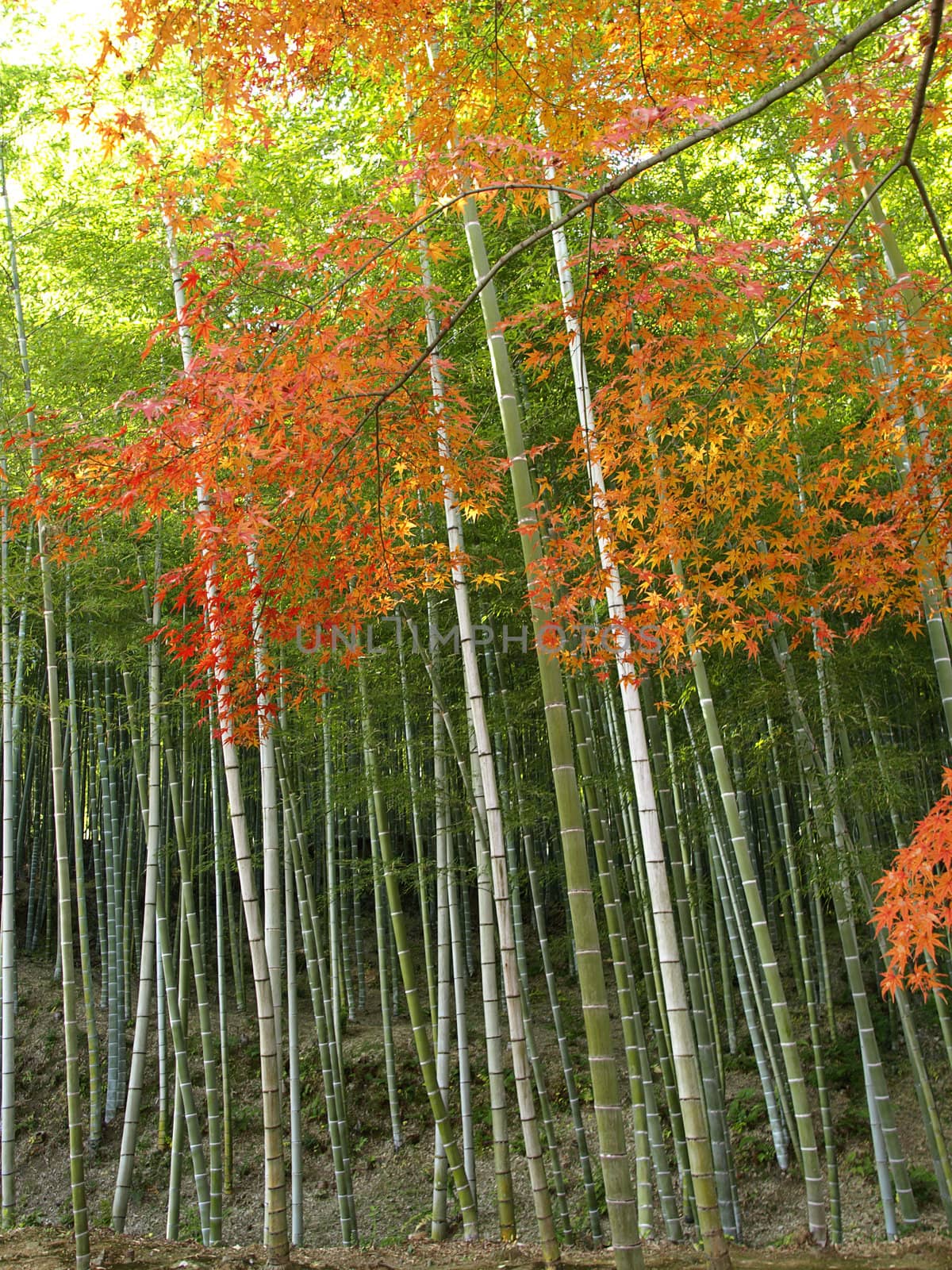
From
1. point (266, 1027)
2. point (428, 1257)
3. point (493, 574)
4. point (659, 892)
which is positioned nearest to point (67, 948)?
point (266, 1027)

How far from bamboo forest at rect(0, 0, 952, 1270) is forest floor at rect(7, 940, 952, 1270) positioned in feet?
0.15

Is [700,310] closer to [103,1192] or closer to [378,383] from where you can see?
[378,383]

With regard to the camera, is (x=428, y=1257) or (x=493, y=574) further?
(x=428, y=1257)

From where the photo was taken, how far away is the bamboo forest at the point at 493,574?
10.1 feet

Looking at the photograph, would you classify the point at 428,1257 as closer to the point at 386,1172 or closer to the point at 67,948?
the point at 67,948

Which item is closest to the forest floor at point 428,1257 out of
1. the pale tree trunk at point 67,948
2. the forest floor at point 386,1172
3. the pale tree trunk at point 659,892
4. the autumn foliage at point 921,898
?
the forest floor at point 386,1172

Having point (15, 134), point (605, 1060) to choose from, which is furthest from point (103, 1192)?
point (15, 134)

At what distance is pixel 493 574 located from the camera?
183 inches

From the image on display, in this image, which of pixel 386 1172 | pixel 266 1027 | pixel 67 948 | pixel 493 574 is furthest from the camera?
pixel 386 1172

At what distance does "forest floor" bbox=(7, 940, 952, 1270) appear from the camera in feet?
14.7

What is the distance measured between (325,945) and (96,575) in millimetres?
5441

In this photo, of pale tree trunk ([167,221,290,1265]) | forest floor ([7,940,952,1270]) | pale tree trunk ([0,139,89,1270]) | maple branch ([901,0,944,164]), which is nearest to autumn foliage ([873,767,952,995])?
maple branch ([901,0,944,164])

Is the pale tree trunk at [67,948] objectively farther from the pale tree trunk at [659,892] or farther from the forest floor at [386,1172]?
the pale tree trunk at [659,892]

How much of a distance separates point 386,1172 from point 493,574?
17.0 feet
